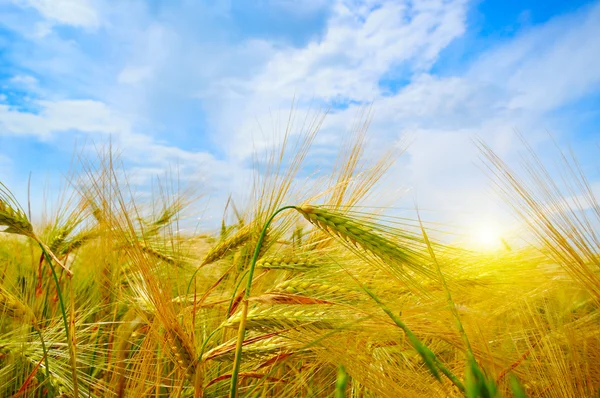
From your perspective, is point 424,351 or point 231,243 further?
point 231,243

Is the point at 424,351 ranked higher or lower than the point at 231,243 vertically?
lower

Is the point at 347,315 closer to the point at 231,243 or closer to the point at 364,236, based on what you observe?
the point at 364,236

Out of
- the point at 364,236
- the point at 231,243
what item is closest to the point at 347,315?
the point at 364,236

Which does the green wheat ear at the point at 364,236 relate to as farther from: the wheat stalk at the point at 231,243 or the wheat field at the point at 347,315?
the wheat stalk at the point at 231,243

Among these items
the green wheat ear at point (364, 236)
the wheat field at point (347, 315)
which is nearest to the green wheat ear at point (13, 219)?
the wheat field at point (347, 315)

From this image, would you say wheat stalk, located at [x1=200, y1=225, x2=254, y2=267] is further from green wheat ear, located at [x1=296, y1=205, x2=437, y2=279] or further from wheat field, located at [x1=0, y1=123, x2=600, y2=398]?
green wheat ear, located at [x1=296, y1=205, x2=437, y2=279]

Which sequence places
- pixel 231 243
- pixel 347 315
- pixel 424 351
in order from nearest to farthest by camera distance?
pixel 424 351, pixel 347 315, pixel 231 243

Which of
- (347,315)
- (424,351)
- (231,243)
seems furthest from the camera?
(231,243)

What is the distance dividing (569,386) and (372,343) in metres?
0.53

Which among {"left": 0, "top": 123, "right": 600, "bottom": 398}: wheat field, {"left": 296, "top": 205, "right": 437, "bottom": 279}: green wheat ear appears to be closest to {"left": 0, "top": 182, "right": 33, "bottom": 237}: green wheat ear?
{"left": 0, "top": 123, "right": 600, "bottom": 398}: wheat field

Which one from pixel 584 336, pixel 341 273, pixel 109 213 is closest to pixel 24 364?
pixel 109 213

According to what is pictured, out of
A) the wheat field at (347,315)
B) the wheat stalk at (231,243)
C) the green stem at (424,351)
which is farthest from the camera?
the wheat stalk at (231,243)

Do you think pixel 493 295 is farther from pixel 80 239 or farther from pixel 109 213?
pixel 80 239

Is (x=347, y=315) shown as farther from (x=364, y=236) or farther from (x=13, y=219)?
(x=13, y=219)
